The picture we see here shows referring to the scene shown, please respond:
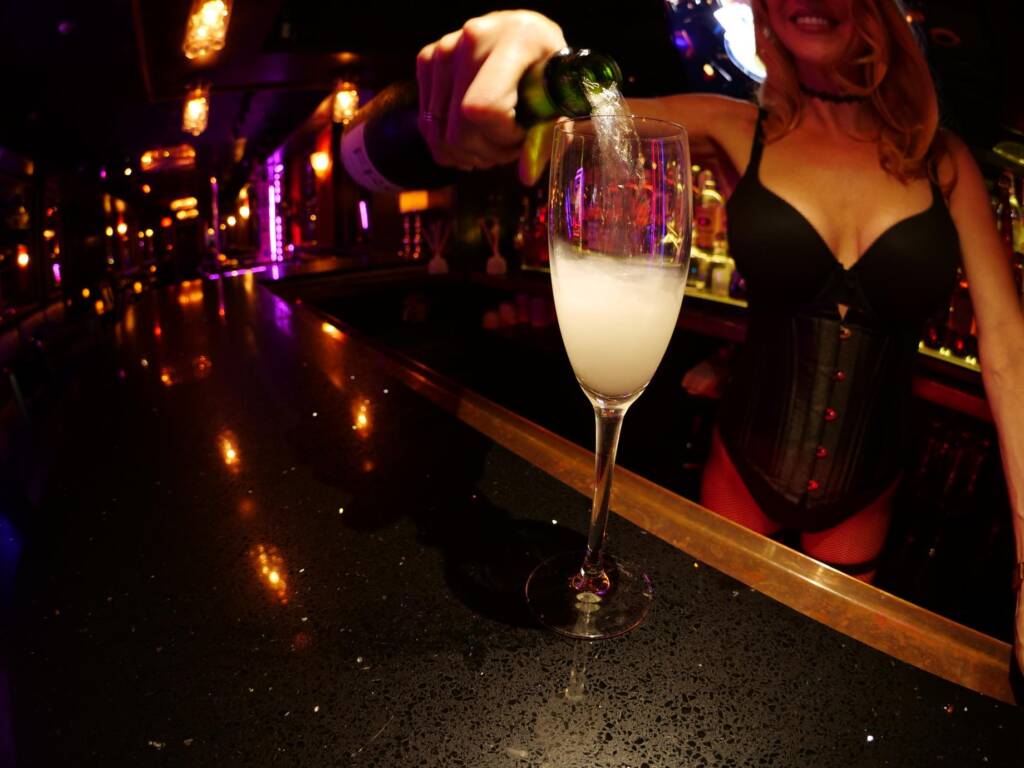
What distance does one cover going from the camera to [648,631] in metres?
0.59

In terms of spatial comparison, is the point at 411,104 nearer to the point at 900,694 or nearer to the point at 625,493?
the point at 625,493

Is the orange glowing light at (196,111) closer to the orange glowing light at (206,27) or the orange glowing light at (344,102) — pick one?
the orange glowing light at (344,102)

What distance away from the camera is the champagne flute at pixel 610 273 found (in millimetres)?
574

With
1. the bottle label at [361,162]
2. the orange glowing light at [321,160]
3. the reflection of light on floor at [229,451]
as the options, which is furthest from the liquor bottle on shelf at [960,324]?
the orange glowing light at [321,160]

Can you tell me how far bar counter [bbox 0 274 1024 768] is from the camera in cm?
47

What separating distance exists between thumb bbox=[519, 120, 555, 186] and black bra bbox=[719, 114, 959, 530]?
0.57 m

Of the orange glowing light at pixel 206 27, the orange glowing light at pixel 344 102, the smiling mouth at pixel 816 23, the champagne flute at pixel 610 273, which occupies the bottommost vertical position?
the champagne flute at pixel 610 273

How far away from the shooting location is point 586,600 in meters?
0.63

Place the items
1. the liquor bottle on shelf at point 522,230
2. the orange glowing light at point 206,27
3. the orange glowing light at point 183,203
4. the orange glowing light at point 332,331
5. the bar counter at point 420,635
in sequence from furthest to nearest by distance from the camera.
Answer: the orange glowing light at point 183,203 < the liquor bottle on shelf at point 522,230 < the orange glowing light at point 206,27 < the orange glowing light at point 332,331 < the bar counter at point 420,635

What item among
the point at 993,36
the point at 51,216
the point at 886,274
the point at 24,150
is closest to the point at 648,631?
the point at 886,274

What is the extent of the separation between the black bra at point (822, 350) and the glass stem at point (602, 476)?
0.95m

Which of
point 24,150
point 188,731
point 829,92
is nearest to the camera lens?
point 188,731

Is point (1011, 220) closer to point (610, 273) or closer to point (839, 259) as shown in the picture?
point (839, 259)

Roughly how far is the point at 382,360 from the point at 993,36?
1.89 m
